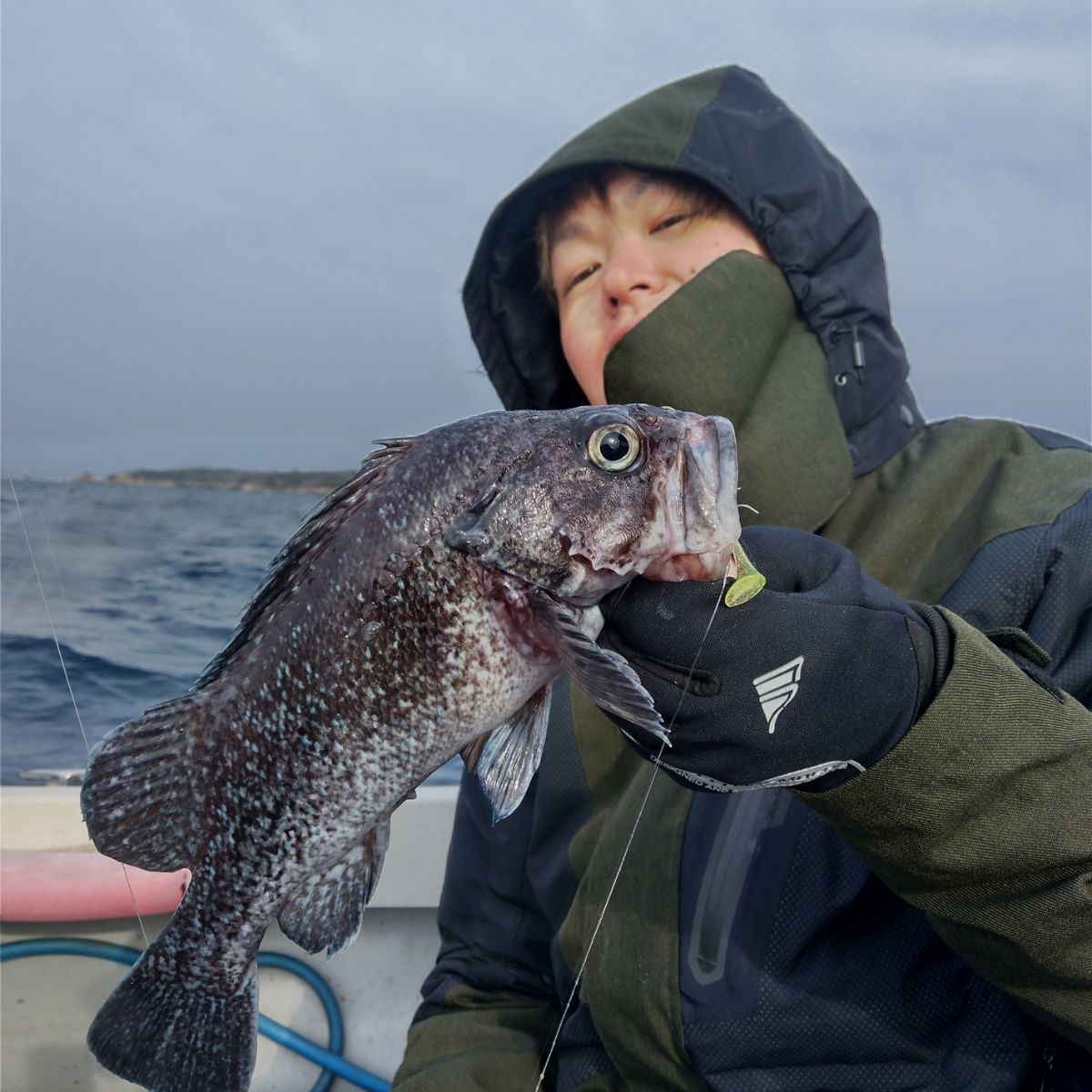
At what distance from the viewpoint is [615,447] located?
1.70 m

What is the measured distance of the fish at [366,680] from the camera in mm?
1642

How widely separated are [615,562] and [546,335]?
2.36m

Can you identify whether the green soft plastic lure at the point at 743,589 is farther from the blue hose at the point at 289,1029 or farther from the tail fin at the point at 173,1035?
the blue hose at the point at 289,1029

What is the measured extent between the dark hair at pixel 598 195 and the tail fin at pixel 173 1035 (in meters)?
2.63

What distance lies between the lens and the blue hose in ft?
11.9

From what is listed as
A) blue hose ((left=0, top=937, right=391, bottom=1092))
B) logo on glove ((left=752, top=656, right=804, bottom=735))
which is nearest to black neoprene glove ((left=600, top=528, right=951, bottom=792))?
logo on glove ((left=752, top=656, right=804, bottom=735))

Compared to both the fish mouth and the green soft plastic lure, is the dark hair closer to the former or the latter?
the fish mouth

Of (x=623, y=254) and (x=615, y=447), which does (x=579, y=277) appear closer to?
(x=623, y=254)

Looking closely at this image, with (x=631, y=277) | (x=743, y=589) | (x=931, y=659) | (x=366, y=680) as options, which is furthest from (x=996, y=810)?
(x=631, y=277)

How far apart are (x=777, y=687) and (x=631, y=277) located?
1768mm

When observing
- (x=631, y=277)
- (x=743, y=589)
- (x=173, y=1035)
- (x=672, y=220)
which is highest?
(x=672, y=220)

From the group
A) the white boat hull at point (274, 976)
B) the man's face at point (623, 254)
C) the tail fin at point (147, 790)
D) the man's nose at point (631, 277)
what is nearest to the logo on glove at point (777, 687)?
the tail fin at point (147, 790)

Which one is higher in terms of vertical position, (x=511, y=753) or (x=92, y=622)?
(x=511, y=753)

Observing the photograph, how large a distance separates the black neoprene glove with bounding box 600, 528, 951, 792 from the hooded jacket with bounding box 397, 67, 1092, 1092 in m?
0.08
